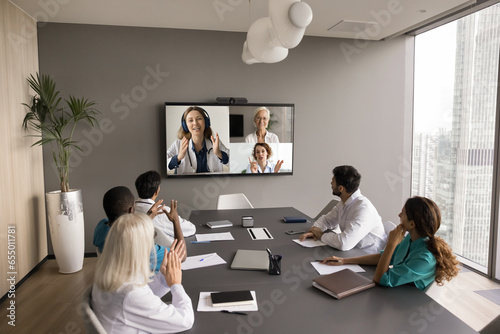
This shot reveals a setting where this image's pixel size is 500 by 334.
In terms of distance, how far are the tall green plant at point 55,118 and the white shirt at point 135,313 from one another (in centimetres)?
305

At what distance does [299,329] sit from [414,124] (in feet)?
15.4

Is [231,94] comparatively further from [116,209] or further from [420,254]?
[420,254]

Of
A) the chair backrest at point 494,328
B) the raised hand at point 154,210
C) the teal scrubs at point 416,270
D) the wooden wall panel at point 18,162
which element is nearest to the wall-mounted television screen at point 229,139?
the wooden wall panel at point 18,162

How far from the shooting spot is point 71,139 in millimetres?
4543

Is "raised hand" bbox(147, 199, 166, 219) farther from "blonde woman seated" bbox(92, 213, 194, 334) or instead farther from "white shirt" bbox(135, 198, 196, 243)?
"blonde woman seated" bbox(92, 213, 194, 334)

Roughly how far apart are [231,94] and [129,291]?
376 cm

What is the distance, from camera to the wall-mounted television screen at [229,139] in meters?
4.70

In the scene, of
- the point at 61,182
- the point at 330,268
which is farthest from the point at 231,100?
the point at 330,268

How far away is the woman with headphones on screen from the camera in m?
4.70

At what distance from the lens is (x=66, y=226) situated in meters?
3.98

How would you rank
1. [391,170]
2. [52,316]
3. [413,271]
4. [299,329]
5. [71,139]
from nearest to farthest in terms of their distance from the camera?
[299,329] < [413,271] < [52,316] < [71,139] < [391,170]

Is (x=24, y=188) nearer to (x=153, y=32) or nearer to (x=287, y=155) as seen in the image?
(x=153, y=32)

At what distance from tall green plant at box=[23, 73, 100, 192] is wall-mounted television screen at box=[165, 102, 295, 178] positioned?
1.06 metres

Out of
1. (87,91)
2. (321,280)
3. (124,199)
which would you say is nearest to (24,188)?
(87,91)
